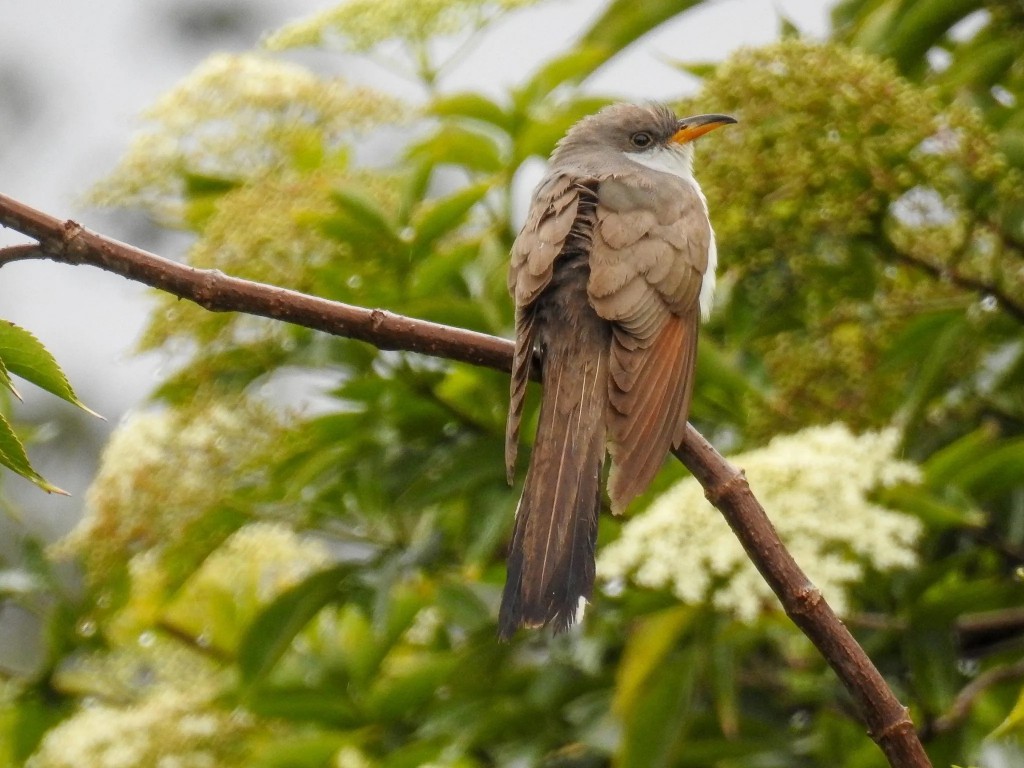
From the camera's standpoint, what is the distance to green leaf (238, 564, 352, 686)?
3.47 meters

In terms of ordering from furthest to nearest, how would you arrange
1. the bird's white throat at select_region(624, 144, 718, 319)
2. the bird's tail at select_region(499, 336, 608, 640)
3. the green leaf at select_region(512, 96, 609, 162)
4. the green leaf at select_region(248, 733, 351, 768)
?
the bird's white throat at select_region(624, 144, 718, 319)
the green leaf at select_region(512, 96, 609, 162)
the green leaf at select_region(248, 733, 351, 768)
the bird's tail at select_region(499, 336, 608, 640)

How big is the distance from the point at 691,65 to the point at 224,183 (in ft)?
4.13

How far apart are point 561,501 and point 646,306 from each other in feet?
2.11

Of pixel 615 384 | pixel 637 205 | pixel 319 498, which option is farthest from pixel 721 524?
pixel 319 498

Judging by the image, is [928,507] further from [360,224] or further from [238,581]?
[238,581]

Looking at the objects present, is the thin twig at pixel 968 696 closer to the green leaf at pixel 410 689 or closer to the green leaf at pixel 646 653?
the green leaf at pixel 646 653

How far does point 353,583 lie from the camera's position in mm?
3594

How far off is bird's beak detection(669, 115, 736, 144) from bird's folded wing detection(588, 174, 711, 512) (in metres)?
0.18

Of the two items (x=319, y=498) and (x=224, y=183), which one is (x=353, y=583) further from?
(x=224, y=183)

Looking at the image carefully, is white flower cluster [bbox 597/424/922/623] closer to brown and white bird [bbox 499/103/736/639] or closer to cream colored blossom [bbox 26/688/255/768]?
brown and white bird [bbox 499/103/736/639]

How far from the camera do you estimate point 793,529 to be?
10.3 ft

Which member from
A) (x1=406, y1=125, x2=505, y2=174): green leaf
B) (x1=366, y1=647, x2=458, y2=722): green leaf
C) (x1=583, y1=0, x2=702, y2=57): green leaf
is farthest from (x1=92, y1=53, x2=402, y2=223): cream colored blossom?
(x1=366, y1=647, x2=458, y2=722): green leaf

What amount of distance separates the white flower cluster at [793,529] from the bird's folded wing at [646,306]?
1.07 ft

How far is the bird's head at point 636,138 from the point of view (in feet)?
14.0
